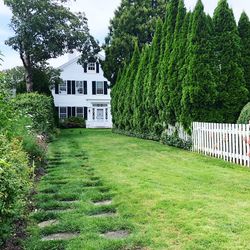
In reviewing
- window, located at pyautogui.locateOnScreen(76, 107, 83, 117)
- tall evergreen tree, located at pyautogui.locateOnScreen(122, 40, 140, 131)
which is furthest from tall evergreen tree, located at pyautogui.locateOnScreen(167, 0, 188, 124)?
window, located at pyautogui.locateOnScreen(76, 107, 83, 117)

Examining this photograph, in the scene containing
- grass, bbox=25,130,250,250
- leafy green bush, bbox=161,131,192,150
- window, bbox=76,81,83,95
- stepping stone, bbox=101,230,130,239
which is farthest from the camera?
window, bbox=76,81,83,95

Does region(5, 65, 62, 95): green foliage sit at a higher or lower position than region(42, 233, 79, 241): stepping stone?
higher

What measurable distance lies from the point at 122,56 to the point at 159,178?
24.4 meters

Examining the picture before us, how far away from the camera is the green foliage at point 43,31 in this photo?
2806cm

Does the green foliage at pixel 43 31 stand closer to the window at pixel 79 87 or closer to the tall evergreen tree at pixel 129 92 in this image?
the tall evergreen tree at pixel 129 92

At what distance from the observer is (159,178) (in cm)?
755

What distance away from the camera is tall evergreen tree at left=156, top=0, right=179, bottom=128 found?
1606 centimetres

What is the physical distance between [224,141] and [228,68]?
12.1ft

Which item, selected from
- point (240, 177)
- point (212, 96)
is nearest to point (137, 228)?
point (240, 177)

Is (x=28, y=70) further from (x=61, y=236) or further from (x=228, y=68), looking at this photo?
(x=61, y=236)

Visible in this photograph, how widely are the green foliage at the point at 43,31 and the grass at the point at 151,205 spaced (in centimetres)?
2112

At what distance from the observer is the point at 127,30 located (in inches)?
1225

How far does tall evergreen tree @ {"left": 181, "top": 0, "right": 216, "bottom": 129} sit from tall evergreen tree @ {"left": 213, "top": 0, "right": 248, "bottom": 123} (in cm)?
31

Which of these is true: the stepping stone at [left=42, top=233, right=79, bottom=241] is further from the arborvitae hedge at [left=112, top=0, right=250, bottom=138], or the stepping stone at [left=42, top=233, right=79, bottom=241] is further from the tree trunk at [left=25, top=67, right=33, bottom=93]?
the tree trunk at [left=25, top=67, right=33, bottom=93]
